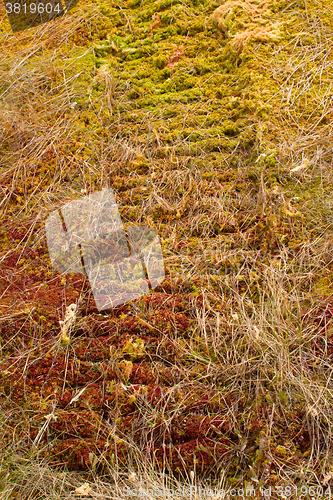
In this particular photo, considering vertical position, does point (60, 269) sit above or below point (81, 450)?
above

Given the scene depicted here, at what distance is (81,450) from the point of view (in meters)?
1.58

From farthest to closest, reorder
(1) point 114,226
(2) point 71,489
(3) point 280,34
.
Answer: (3) point 280,34
(1) point 114,226
(2) point 71,489

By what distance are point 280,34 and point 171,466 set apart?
127 inches

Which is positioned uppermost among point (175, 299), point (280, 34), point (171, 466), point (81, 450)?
point (280, 34)

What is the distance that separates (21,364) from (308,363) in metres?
1.42

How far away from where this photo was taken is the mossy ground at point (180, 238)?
1.59 metres

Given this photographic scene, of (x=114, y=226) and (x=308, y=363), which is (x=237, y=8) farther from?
(x=308, y=363)

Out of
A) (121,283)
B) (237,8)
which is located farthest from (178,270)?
(237,8)

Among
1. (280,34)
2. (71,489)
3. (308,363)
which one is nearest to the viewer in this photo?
(71,489)

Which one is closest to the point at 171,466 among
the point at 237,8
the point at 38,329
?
the point at 38,329

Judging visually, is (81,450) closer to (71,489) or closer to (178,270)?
(71,489)

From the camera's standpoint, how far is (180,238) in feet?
7.35

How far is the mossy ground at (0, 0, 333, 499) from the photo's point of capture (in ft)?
5.22

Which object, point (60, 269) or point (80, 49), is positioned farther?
point (80, 49)
